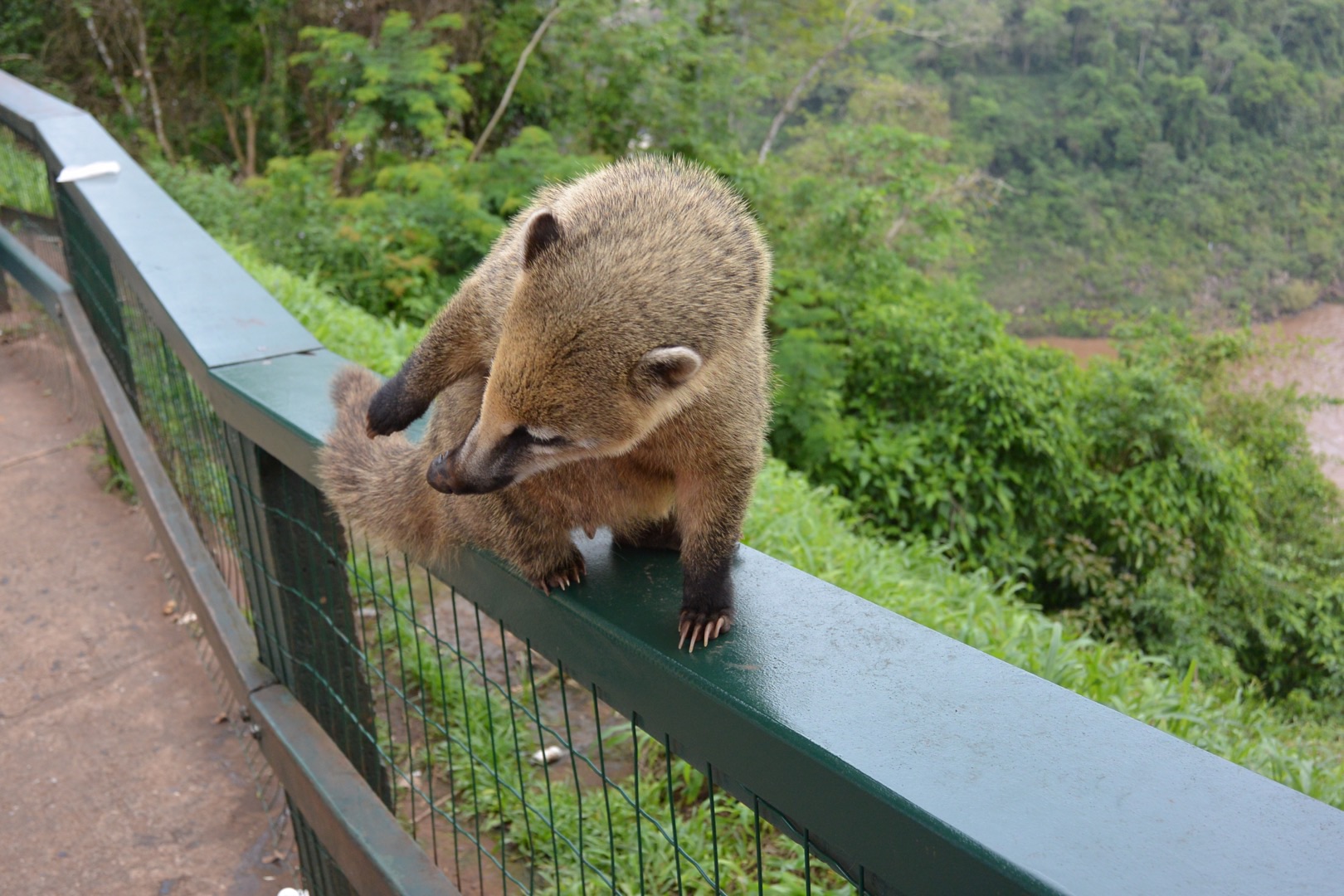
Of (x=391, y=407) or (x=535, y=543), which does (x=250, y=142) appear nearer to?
(x=391, y=407)

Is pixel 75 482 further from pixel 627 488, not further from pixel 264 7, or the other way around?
pixel 264 7

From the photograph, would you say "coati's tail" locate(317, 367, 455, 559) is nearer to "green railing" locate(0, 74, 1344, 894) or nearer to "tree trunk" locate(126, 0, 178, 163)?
"green railing" locate(0, 74, 1344, 894)

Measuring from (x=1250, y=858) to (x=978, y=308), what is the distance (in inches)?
430

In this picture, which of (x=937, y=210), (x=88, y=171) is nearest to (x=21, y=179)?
(x=88, y=171)

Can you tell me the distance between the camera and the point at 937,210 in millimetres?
12422

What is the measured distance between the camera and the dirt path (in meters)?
2.60

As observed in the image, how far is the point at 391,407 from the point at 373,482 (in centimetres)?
15

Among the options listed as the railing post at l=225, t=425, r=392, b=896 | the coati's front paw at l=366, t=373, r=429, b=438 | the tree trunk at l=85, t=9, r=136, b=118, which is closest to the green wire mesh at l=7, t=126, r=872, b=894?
the railing post at l=225, t=425, r=392, b=896

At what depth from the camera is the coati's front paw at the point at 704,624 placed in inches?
48.3

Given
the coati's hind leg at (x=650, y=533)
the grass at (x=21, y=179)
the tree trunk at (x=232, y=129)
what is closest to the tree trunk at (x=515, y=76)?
the tree trunk at (x=232, y=129)

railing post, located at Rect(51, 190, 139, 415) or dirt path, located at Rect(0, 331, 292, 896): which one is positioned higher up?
railing post, located at Rect(51, 190, 139, 415)

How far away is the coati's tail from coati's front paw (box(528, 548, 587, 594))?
0.45 meters

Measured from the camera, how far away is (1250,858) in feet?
2.60

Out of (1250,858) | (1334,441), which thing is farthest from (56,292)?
(1334,441)
